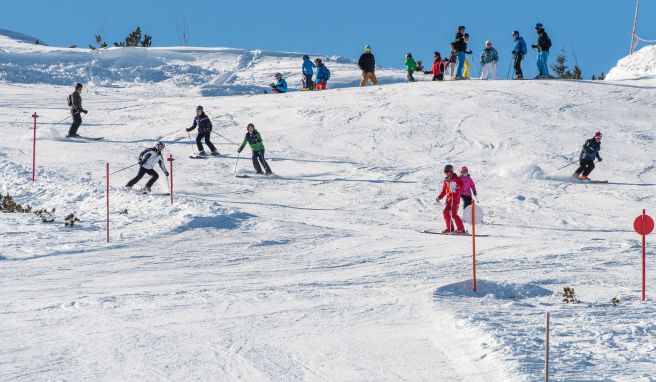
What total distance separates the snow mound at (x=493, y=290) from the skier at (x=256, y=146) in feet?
36.0

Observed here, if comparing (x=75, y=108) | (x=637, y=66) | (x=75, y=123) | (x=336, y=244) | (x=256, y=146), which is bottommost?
(x=336, y=244)

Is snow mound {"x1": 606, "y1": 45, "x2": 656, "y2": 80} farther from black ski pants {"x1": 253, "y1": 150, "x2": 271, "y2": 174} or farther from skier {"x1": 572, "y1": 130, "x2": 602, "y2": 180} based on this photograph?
black ski pants {"x1": 253, "y1": 150, "x2": 271, "y2": 174}

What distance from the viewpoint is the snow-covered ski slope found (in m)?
10.8

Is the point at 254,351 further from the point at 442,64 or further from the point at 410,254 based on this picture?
the point at 442,64

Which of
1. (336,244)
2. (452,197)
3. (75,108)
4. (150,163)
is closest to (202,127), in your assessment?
(75,108)

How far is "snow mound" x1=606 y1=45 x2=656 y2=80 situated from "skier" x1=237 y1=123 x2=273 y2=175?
17.8 m

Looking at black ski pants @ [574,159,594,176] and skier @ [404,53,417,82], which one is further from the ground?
skier @ [404,53,417,82]

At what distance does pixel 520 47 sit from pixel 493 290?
20.4 meters

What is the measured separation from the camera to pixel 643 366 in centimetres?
1052

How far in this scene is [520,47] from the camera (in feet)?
109

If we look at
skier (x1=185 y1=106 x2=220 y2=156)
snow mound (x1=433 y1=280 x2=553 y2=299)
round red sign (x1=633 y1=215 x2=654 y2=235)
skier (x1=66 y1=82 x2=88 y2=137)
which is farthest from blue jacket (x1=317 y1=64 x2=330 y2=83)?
round red sign (x1=633 y1=215 x2=654 y2=235)

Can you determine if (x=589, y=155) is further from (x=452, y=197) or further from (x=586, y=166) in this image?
(x=452, y=197)

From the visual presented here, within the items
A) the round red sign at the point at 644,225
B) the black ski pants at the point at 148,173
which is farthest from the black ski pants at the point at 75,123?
the round red sign at the point at 644,225

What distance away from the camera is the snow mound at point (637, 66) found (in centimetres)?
3803
